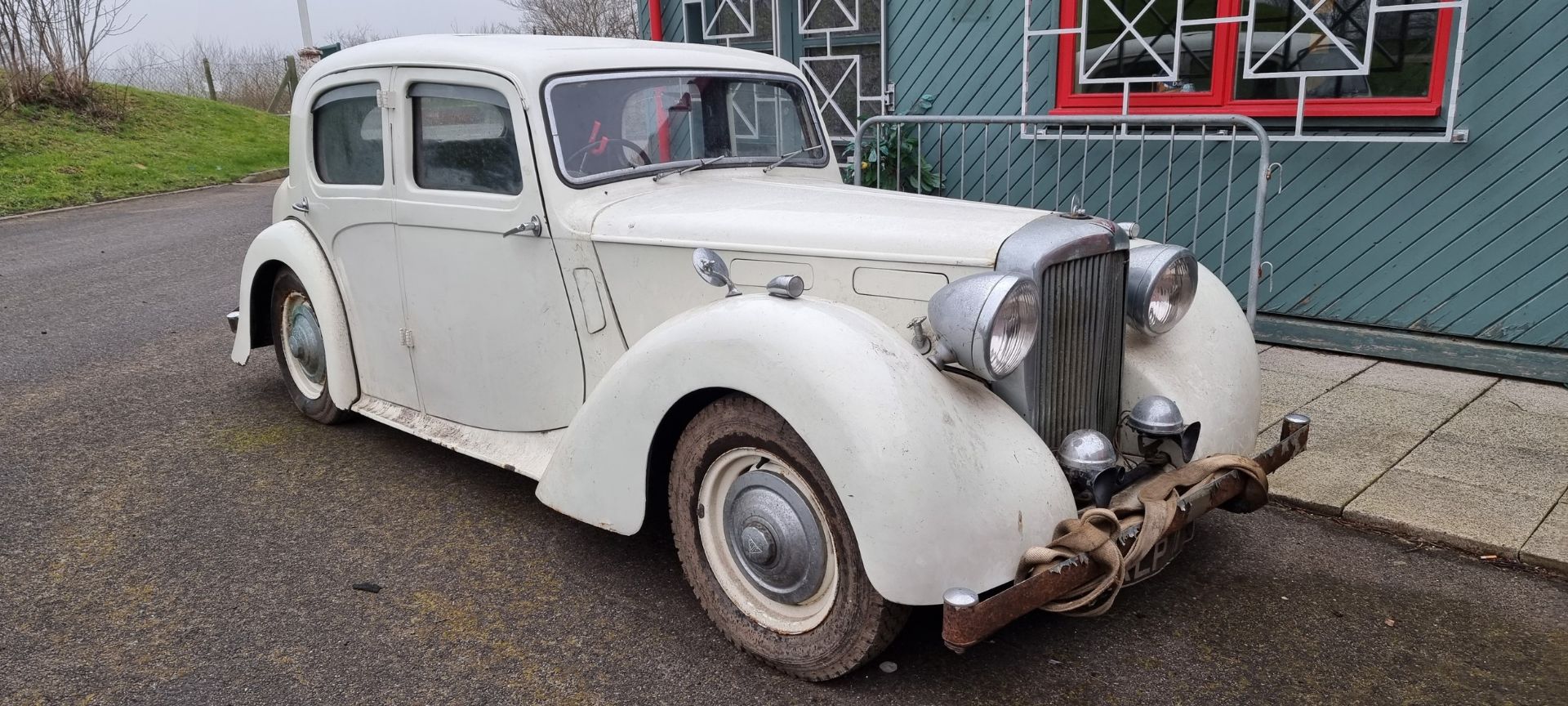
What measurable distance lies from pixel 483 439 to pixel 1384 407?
3.78 meters

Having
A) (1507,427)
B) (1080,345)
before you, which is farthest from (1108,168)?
(1080,345)

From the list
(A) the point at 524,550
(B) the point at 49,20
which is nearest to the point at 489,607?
(A) the point at 524,550

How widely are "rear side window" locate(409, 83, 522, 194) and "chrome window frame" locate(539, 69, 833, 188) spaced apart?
0.14 m

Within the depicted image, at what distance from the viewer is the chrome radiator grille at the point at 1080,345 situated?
2709mm

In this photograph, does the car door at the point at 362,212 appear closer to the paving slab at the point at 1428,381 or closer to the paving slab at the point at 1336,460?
the paving slab at the point at 1336,460

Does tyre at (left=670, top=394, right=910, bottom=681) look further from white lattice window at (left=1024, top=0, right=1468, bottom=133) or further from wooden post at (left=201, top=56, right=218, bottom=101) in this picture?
wooden post at (left=201, top=56, right=218, bottom=101)

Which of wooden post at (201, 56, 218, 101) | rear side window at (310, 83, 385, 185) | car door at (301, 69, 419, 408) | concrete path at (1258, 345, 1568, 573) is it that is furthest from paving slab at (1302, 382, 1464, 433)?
wooden post at (201, 56, 218, 101)

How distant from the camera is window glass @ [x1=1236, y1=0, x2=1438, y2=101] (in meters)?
4.89

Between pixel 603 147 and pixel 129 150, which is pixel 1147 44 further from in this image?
pixel 129 150

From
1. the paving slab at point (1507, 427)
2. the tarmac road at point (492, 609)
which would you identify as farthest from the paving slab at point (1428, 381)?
the tarmac road at point (492, 609)

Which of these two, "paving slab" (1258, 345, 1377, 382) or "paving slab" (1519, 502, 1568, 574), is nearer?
"paving slab" (1519, 502, 1568, 574)

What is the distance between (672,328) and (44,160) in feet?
44.2

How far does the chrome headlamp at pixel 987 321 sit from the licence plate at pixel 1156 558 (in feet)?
1.89

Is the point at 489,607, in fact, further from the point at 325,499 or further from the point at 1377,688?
the point at 1377,688
